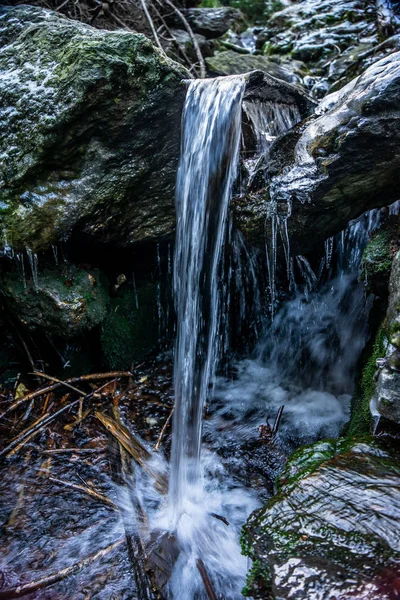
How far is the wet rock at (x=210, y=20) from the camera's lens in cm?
837

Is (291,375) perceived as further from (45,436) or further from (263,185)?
(45,436)

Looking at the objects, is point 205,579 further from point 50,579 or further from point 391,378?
point 391,378

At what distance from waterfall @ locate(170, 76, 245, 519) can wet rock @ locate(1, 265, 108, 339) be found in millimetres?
966

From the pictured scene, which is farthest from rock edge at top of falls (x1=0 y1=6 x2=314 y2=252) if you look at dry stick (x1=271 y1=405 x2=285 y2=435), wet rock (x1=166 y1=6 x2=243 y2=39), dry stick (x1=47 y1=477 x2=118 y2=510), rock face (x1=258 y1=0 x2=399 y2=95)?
wet rock (x1=166 y1=6 x2=243 y2=39)

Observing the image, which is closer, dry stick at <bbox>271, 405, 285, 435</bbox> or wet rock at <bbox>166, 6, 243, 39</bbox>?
dry stick at <bbox>271, 405, 285, 435</bbox>

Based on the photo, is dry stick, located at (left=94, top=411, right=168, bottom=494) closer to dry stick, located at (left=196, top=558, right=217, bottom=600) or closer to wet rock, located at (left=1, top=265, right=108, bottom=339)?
dry stick, located at (left=196, top=558, right=217, bottom=600)

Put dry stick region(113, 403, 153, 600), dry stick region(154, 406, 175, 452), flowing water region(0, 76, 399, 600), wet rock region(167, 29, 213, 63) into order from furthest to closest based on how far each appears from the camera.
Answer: wet rock region(167, 29, 213, 63), dry stick region(154, 406, 175, 452), flowing water region(0, 76, 399, 600), dry stick region(113, 403, 153, 600)

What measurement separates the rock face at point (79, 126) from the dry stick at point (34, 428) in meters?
1.58

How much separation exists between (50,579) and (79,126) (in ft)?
11.4

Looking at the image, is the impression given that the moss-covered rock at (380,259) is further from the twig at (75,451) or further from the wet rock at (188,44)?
the wet rock at (188,44)

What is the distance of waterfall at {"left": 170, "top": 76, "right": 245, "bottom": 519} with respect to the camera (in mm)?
3775

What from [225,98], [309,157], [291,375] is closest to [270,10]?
[225,98]

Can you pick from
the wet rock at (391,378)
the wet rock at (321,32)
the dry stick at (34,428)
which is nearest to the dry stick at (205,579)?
the wet rock at (391,378)

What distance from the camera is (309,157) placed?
3.40 meters
